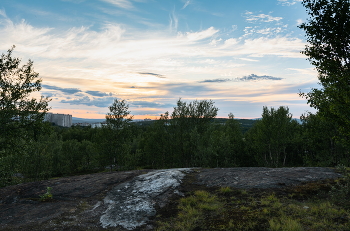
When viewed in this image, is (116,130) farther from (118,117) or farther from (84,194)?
(84,194)

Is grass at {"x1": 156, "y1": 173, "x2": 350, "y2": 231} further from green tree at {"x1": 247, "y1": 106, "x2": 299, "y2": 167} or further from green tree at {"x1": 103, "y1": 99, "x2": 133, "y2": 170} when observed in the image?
green tree at {"x1": 247, "y1": 106, "x2": 299, "y2": 167}

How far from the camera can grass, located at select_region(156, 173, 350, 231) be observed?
8.89 m

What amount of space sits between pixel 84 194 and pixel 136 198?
4.66 meters

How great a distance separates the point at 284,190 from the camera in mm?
13078

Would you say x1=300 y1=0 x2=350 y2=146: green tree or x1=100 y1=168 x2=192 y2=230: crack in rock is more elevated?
x1=300 y1=0 x2=350 y2=146: green tree

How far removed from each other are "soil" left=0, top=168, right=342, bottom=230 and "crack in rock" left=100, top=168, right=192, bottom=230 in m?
0.45

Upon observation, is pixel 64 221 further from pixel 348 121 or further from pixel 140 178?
pixel 348 121

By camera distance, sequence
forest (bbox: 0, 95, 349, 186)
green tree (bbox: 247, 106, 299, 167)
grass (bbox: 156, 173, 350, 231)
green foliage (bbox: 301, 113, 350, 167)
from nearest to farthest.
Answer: grass (bbox: 156, 173, 350, 231) → green foliage (bbox: 301, 113, 350, 167) → forest (bbox: 0, 95, 349, 186) → green tree (bbox: 247, 106, 299, 167)

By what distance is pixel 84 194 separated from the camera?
49.6 feet

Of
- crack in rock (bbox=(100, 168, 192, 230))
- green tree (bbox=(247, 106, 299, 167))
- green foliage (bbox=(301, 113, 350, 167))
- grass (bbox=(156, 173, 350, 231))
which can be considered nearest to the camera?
grass (bbox=(156, 173, 350, 231))

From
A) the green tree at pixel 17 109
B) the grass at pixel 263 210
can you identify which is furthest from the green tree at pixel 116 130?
the grass at pixel 263 210

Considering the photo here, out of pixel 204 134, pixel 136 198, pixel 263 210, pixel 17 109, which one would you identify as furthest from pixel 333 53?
pixel 204 134

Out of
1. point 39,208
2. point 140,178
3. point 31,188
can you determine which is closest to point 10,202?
point 31,188

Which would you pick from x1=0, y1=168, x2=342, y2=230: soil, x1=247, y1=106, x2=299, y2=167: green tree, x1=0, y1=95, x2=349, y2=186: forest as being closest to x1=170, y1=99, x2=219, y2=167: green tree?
x1=0, y1=95, x2=349, y2=186: forest
